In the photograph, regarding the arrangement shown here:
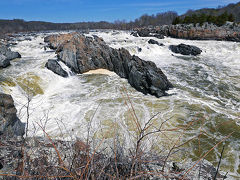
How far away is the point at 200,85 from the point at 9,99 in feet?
43.1

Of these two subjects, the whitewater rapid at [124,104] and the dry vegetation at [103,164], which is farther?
the whitewater rapid at [124,104]

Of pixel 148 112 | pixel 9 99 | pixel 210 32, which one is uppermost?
pixel 210 32

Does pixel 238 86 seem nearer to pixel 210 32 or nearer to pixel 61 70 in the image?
pixel 61 70

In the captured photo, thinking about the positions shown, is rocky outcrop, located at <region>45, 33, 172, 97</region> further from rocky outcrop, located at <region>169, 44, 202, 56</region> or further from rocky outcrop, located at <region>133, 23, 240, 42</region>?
rocky outcrop, located at <region>133, 23, 240, 42</region>

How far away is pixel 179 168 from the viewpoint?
2223 millimetres

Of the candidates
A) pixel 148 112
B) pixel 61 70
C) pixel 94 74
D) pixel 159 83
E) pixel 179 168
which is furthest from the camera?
pixel 94 74

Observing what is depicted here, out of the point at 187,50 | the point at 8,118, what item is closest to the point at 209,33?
the point at 187,50

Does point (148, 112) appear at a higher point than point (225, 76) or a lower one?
lower

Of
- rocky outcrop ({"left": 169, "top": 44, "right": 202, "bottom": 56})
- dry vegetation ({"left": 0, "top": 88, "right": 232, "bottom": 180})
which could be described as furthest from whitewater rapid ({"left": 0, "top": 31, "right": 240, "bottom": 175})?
rocky outcrop ({"left": 169, "top": 44, "right": 202, "bottom": 56})

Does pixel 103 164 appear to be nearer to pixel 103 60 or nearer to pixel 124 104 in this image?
pixel 124 104

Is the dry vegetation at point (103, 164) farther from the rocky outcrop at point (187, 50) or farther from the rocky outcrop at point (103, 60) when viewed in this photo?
the rocky outcrop at point (187, 50)

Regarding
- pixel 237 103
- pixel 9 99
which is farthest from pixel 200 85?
pixel 9 99

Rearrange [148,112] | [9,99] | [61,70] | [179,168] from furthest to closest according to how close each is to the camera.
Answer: [61,70], [148,112], [9,99], [179,168]

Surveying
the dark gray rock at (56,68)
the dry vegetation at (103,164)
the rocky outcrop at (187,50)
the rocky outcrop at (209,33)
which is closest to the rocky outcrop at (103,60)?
the dark gray rock at (56,68)
